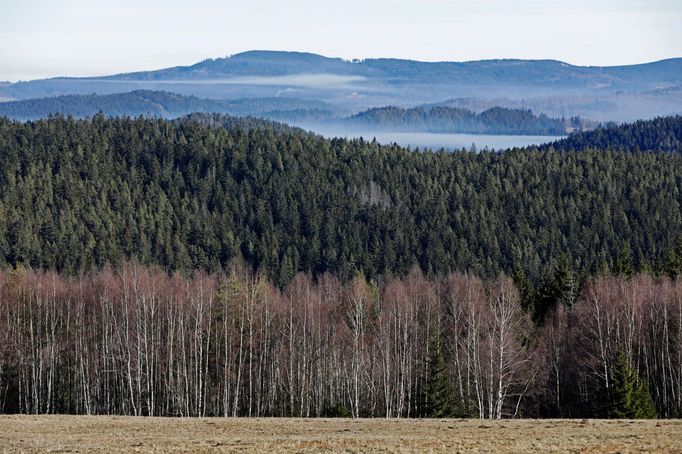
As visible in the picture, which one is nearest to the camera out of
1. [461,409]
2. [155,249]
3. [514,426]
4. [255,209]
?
[514,426]

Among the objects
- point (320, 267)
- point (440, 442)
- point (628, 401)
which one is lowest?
point (320, 267)

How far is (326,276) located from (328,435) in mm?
62443

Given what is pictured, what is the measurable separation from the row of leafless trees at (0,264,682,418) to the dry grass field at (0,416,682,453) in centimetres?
1689

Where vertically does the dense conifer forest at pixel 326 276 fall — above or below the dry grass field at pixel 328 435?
below

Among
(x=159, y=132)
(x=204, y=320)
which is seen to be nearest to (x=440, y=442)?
(x=204, y=320)

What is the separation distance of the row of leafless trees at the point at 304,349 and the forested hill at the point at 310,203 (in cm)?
5279

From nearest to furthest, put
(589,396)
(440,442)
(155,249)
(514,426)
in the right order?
(440,442) < (514,426) < (589,396) < (155,249)

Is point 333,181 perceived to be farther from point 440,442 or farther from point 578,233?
point 440,442

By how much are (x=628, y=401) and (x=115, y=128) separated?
150m

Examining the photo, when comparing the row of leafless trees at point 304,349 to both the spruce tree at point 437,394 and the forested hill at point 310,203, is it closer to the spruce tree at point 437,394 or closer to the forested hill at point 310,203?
the spruce tree at point 437,394

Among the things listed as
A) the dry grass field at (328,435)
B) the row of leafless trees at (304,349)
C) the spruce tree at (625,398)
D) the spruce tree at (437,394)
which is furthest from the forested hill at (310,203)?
the dry grass field at (328,435)

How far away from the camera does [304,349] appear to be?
6400 centimetres

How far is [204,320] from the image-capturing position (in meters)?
69.2

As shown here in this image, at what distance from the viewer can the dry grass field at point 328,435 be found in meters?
30.5
